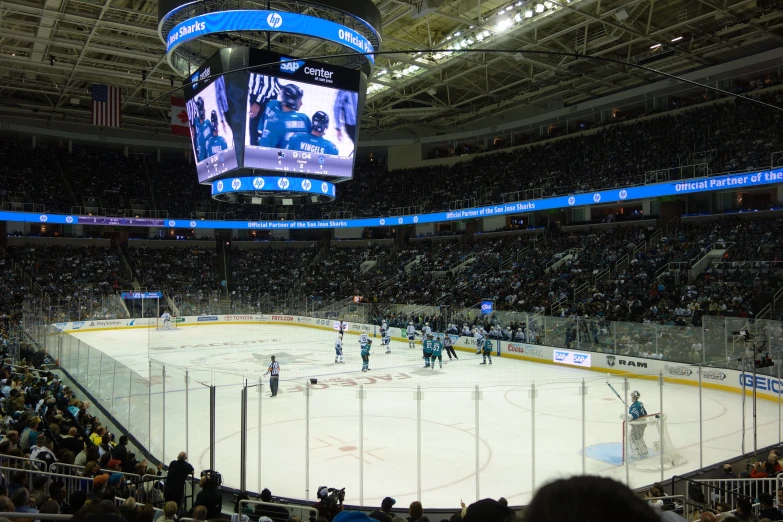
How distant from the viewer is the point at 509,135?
4559 cm

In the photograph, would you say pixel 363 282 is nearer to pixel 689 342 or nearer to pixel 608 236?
pixel 608 236

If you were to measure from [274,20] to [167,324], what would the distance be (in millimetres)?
23631

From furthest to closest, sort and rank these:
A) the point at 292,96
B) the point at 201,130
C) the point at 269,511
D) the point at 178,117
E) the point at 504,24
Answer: the point at 504,24 → the point at 178,117 → the point at 201,130 → the point at 292,96 → the point at 269,511

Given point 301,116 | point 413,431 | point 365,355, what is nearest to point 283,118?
point 301,116

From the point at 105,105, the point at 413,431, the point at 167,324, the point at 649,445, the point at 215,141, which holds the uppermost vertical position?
the point at 105,105

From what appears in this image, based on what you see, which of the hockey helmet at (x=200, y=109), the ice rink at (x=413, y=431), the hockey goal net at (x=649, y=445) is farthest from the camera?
the hockey helmet at (x=200, y=109)

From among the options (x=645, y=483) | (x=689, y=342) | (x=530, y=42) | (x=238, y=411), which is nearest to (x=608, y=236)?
(x=530, y=42)

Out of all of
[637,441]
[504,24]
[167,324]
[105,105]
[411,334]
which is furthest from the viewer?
[167,324]

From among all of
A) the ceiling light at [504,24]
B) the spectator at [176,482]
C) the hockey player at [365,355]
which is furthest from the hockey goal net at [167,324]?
the spectator at [176,482]

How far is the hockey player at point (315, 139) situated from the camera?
728 inches

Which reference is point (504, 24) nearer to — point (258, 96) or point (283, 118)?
point (283, 118)

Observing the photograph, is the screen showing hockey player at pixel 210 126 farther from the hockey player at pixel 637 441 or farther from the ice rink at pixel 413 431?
the hockey player at pixel 637 441

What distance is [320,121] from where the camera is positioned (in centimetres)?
1881

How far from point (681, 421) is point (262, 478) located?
821 cm
